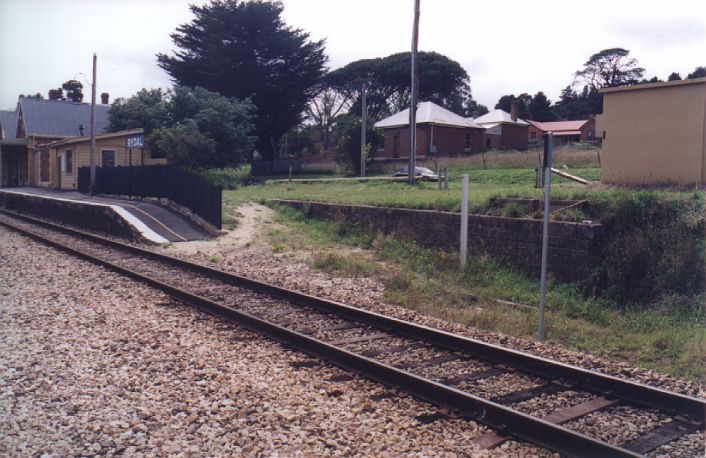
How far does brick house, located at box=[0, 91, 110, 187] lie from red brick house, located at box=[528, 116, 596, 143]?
4171 cm

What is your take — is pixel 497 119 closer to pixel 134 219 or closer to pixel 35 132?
pixel 35 132

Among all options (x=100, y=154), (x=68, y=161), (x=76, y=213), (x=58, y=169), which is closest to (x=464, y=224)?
(x=76, y=213)

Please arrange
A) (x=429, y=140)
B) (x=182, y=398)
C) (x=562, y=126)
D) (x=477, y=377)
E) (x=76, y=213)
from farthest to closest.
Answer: (x=562, y=126) → (x=429, y=140) → (x=76, y=213) → (x=477, y=377) → (x=182, y=398)

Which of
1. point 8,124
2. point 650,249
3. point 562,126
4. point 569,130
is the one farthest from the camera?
point 562,126

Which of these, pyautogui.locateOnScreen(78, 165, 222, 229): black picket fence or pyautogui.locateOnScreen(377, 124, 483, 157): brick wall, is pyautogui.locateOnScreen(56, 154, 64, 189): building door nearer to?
pyautogui.locateOnScreen(78, 165, 222, 229): black picket fence

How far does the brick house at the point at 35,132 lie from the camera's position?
43094 mm

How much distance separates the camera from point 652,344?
782 cm

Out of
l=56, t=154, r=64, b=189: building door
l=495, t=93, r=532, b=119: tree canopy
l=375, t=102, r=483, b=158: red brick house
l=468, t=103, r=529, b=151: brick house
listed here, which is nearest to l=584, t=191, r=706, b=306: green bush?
l=56, t=154, r=64, b=189: building door

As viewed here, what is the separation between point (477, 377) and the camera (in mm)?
6379

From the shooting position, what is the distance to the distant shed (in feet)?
48.8

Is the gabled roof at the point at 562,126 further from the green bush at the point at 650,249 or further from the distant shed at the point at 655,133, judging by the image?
the green bush at the point at 650,249

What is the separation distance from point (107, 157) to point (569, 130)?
48.8 m

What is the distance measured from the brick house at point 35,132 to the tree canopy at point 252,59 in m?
8.09

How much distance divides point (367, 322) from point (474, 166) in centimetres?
2780
